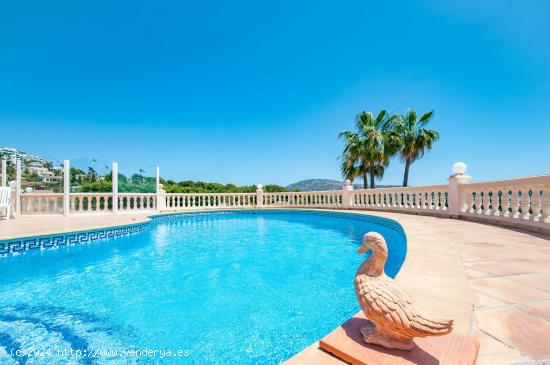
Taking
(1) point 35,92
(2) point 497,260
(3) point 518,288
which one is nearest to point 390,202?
(2) point 497,260

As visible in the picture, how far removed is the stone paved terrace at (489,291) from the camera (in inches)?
54.9

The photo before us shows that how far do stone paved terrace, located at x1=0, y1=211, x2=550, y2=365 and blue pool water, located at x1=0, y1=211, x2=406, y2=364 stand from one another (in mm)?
983

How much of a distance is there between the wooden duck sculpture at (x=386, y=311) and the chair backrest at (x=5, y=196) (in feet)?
38.4

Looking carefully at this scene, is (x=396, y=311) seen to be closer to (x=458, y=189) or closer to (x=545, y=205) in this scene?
(x=545, y=205)

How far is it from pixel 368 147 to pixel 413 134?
4.41 meters

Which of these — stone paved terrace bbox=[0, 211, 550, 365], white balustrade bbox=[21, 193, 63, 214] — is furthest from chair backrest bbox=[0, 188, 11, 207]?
stone paved terrace bbox=[0, 211, 550, 365]

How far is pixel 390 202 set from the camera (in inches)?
448

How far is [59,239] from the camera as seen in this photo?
617cm

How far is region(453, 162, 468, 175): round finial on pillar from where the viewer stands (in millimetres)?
7848

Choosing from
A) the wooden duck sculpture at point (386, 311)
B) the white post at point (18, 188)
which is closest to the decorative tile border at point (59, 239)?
the white post at point (18, 188)

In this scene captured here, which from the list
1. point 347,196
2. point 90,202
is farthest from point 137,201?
point 347,196

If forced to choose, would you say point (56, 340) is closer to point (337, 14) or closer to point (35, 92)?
point (337, 14)

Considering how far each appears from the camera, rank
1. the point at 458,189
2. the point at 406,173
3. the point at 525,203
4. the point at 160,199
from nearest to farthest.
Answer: the point at 525,203 < the point at 458,189 < the point at 160,199 < the point at 406,173

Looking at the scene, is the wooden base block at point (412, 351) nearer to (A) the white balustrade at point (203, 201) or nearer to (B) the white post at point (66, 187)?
(B) the white post at point (66, 187)
